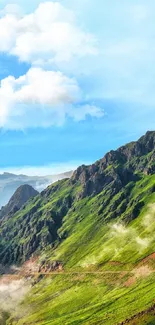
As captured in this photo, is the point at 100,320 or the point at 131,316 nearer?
the point at 131,316

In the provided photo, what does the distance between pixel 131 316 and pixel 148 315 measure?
12770 mm

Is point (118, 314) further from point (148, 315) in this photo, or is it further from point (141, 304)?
point (148, 315)

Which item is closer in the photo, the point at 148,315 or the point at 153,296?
the point at 148,315

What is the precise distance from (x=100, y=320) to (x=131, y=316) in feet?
68.6

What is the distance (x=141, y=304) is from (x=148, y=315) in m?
25.0

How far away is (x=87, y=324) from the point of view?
198 metres

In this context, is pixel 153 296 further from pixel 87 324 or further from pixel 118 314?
pixel 87 324

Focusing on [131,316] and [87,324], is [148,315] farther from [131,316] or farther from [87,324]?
[87,324]

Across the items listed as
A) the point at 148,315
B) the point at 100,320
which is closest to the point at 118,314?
the point at 100,320

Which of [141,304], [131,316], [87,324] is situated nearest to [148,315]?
[131,316]

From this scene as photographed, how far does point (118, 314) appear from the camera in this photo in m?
194

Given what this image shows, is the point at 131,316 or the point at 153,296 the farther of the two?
the point at 153,296

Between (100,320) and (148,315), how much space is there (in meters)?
33.5

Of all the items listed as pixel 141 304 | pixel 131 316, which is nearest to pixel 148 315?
pixel 131 316
